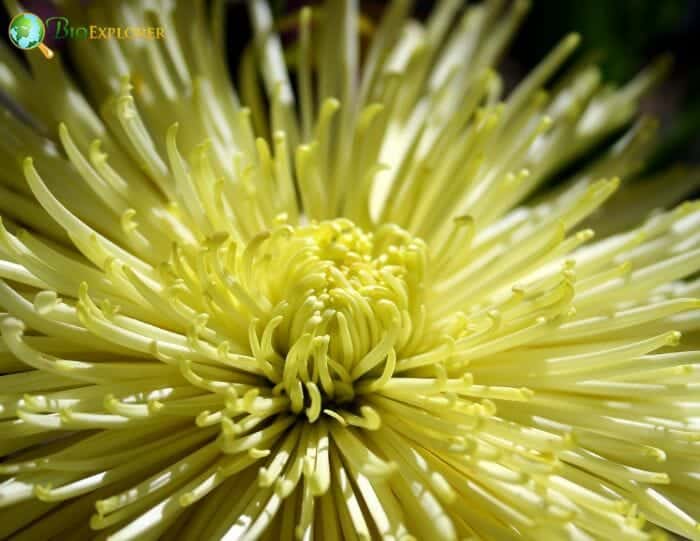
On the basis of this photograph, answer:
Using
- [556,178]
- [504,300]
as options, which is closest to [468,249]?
[504,300]

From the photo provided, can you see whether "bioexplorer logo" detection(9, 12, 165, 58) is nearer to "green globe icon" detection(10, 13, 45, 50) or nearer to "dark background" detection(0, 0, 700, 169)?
"green globe icon" detection(10, 13, 45, 50)

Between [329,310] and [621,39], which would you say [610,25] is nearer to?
[621,39]

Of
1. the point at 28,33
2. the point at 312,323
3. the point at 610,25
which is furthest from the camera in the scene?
the point at 610,25

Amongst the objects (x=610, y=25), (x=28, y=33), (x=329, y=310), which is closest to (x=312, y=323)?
(x=329, y=310)

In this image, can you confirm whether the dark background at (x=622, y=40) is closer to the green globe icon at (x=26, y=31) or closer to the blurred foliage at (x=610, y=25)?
the blurred foliage at (x=610, y=25)

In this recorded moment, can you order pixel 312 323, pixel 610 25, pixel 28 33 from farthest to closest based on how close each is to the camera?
pixel 610 25, pixel 28 33, pixel 312 323

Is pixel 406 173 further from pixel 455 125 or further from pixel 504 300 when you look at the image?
pixel 504 300

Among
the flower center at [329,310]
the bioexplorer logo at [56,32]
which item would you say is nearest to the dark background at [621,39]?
the bioexplorer logo at [56,32]

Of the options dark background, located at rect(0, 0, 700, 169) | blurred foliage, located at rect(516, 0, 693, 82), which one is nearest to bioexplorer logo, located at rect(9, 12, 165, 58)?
dark background, located at rect(0, 0, 700, 169)
